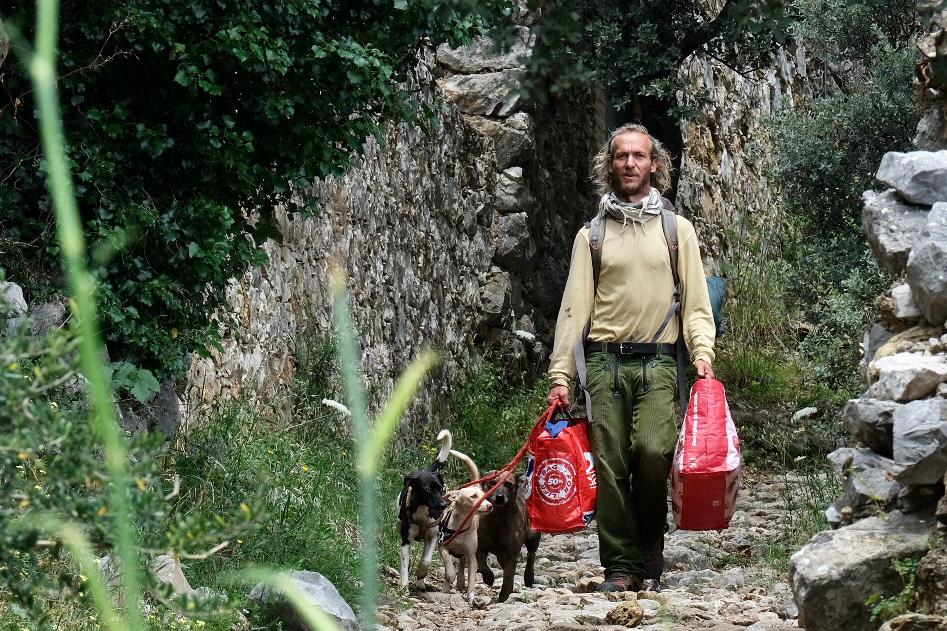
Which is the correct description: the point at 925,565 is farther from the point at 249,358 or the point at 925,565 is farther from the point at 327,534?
the point at 249,358

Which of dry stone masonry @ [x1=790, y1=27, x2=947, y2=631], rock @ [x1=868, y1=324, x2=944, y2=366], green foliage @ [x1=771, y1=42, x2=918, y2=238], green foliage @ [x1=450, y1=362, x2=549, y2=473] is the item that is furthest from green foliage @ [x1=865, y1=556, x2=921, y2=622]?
green foliage @ [x1=771, y1=42, x2=918, y2=238]

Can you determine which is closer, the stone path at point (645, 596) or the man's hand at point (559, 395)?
the stone path at point (645, 596)

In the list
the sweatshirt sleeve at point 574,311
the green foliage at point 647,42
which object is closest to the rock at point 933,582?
the sweatshirt sleeve at point 574,311

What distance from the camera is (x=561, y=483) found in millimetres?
5418

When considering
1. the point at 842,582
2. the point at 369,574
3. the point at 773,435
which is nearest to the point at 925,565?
the point at 842,582

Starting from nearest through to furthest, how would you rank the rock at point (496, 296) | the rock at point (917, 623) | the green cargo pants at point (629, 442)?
the rock at point (917, 623) → the green cargo pants at point (629, 442) → the rock at point (496, 296)

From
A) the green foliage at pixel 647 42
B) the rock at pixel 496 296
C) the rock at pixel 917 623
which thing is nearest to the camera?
the rock at pixel 917 623

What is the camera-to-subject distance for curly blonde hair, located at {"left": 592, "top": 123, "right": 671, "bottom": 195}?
573 cm

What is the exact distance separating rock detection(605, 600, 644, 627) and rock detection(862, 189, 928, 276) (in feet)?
6.00

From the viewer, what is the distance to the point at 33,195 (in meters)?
5.04

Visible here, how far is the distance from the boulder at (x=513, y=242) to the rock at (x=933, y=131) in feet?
21.3

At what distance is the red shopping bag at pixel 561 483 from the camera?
17.7 feet

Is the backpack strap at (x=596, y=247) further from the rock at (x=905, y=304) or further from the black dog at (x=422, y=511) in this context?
the rock at (x=905, y=304)

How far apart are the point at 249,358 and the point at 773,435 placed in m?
5.13
